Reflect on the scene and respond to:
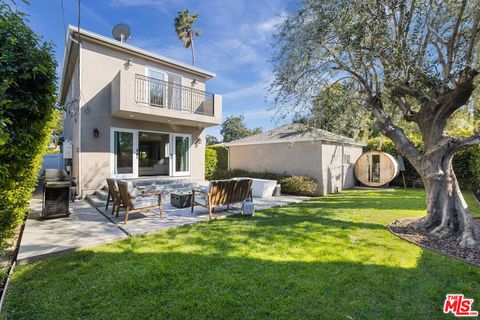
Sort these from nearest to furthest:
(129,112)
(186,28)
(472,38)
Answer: (472,38) < (129,112) < (186,28)

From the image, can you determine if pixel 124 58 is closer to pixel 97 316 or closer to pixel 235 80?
pixel 235 80

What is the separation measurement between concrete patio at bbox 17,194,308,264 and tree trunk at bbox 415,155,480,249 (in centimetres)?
542

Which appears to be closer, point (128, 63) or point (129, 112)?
point (129, 112)

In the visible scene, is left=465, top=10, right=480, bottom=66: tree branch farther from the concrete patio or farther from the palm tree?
the palm tree

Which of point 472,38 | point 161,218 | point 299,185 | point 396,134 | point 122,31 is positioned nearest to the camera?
point 472,38

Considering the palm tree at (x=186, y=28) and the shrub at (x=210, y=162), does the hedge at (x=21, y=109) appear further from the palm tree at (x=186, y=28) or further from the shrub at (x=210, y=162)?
the palm tree at (x=186, y=28)

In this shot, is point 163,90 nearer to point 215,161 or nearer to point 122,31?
point 122,31

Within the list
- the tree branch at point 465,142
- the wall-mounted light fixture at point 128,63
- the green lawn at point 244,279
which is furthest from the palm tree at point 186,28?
the tree branch at point 465,142

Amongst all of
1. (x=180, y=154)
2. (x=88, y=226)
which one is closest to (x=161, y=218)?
(x=88, y=226)

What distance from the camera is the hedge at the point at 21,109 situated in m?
3.60

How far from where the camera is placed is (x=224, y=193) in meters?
8.25

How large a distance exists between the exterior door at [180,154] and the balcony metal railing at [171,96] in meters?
1.83

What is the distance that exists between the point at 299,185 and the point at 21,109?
11775 millimetres

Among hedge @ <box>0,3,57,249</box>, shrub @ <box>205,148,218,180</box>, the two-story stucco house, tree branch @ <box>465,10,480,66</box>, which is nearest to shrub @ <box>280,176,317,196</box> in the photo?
the two-story stucco house
